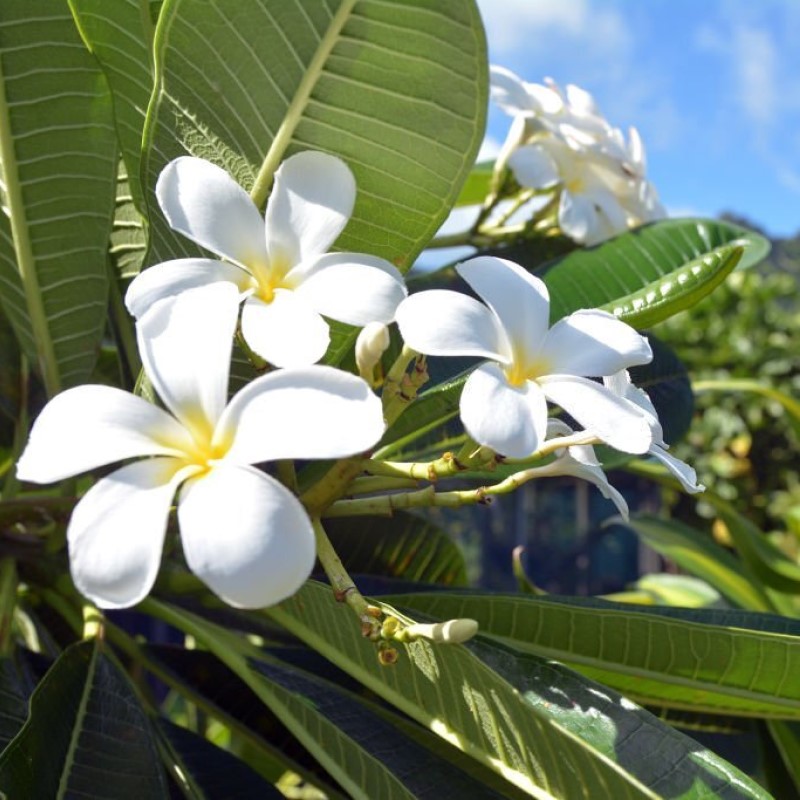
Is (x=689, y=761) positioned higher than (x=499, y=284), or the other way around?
(x=499, y=284)

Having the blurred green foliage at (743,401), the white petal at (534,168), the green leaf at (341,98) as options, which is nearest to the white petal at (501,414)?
the green leaf at (341,98)

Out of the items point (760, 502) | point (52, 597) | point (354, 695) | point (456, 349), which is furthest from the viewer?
point (760, 502)

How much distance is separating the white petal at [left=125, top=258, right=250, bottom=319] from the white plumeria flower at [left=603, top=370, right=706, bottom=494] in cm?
23

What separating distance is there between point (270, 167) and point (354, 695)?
411mm

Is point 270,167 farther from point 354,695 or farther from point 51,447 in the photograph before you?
point 354,695

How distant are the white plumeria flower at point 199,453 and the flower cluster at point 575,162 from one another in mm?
647

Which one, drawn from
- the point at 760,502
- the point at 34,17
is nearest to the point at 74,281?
the point at 34,17

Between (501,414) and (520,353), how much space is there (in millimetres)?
88

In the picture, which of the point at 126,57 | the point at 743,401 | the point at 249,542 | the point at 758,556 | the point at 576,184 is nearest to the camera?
the point at 249,542

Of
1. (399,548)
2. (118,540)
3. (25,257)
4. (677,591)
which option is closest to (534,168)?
(399,548)

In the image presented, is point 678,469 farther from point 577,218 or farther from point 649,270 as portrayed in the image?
point 577,218

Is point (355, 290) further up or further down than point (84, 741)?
further up

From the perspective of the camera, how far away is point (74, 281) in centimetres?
83

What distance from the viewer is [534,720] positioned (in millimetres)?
587
